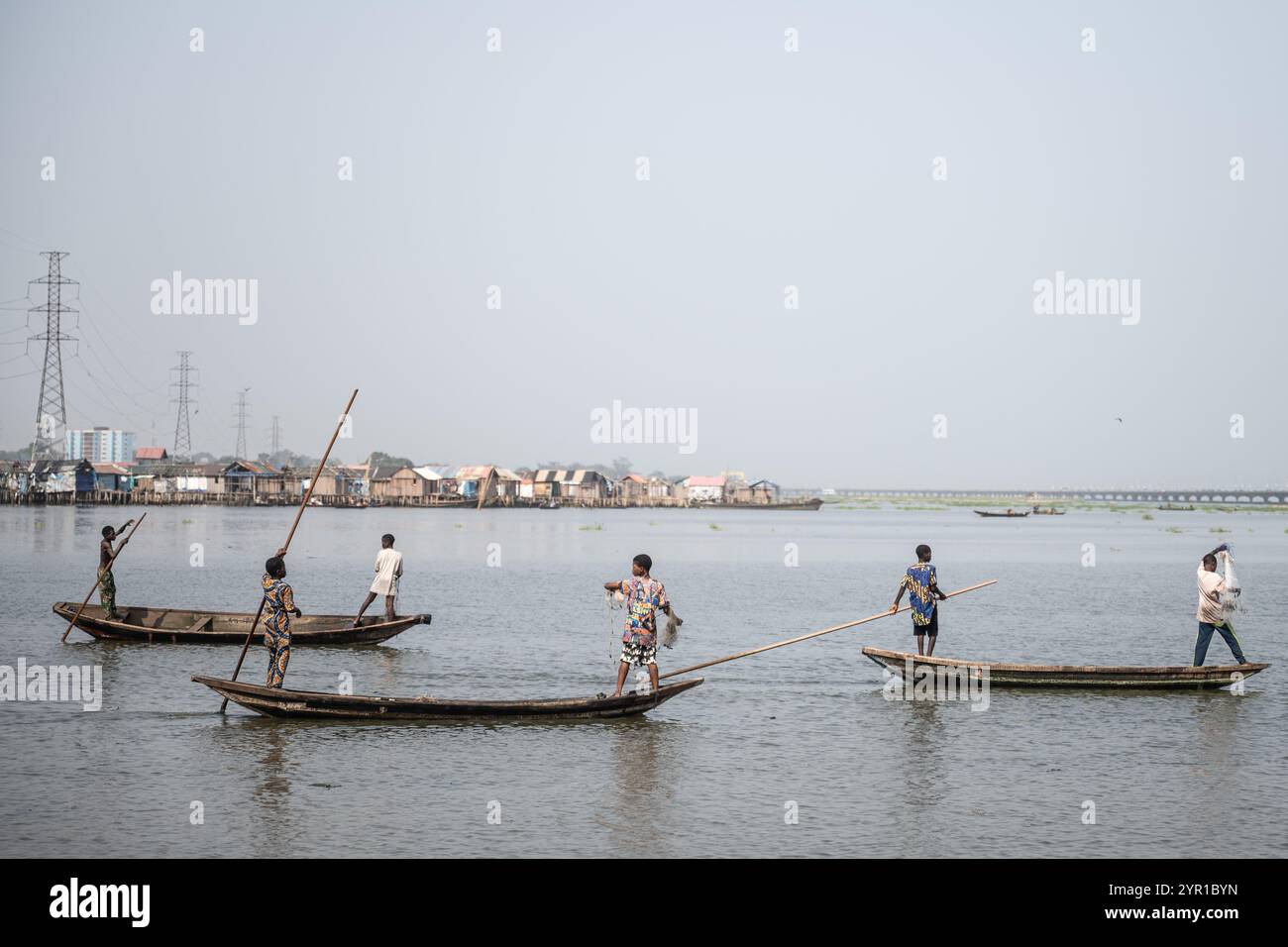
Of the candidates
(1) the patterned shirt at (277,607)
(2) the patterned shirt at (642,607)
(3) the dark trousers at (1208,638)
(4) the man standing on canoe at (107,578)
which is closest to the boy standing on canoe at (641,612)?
(2) the patterned shirt at (642,607)

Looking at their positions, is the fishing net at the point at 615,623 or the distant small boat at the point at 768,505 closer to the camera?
the fishing net at the point at 615,623

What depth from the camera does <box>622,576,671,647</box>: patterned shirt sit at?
14242 millimetres

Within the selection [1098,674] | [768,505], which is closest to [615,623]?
[1098,674]

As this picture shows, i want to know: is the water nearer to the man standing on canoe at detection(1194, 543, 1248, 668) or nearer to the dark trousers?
the dark trousers

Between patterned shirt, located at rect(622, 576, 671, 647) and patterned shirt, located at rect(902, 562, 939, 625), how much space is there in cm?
458

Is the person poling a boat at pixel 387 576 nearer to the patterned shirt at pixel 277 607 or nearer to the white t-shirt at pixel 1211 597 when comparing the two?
the patterned shirt at pixel 277 607

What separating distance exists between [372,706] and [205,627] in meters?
9.95

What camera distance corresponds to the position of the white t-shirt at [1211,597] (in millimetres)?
17000

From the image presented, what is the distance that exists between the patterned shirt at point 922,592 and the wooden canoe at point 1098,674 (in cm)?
61

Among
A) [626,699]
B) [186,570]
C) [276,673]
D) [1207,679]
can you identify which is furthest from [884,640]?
[186,570]
